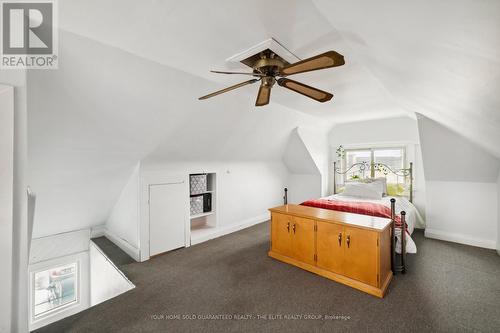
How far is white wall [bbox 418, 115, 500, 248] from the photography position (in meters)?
3.58

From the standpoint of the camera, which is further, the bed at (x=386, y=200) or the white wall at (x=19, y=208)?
the bed at (x=386, y=200)

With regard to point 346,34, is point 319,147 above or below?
below

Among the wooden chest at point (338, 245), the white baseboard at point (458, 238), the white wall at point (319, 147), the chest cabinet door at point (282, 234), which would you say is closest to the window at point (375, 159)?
the white wall at point (319, 147)

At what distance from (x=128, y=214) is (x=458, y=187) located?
5818mm

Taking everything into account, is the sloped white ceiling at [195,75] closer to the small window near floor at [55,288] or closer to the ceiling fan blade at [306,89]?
the ceiling fan blade at [306,89]

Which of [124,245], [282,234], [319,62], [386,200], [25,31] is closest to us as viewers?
[319,62]

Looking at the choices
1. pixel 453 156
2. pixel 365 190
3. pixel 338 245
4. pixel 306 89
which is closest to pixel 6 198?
pixel 306 89

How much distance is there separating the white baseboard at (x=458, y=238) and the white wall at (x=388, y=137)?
1.59ft

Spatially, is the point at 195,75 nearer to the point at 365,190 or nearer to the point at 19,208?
the point at 19,208

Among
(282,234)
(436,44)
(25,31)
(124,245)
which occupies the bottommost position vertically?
(124,245)

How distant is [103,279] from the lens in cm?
373

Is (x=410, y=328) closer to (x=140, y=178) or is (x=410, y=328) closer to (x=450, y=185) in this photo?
(x=450, y=185)

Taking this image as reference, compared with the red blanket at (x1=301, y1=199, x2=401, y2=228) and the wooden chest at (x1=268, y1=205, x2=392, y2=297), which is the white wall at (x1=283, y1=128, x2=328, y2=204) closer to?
the red blanket at (x1=301, y1=199, x2=401, y2=228)

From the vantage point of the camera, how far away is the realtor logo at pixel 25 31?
144 cm
